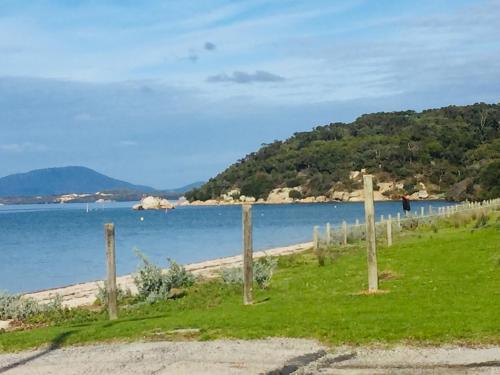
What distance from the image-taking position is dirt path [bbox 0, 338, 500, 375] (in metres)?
9.72

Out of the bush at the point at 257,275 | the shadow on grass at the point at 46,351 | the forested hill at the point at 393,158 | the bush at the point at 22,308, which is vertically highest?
the forested hill at the point at 393,158

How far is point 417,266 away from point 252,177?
553 feet

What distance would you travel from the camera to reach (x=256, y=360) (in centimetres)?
1043

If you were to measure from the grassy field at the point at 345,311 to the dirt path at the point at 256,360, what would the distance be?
0.59m

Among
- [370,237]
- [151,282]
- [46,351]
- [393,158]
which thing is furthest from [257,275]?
[393,158]

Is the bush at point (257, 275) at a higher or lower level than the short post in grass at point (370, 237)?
lower

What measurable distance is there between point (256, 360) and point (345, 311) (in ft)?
11.9

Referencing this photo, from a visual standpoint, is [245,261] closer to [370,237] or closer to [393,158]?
[370,237]

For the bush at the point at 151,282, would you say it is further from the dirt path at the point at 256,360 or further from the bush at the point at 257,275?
the dirt path at the point at 256,360

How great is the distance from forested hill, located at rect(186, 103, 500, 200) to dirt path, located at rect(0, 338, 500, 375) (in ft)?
415

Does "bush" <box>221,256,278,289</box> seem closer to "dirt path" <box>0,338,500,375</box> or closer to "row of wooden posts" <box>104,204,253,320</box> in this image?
"row of wooden posts" <box>104,204,253,320</box>

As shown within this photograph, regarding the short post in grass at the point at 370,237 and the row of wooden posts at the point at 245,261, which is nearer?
the short post in grass at the point at 370,237

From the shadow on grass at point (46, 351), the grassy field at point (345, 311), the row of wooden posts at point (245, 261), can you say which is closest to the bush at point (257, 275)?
the grassy field at point (345, 311)

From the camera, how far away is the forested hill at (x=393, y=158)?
15825 centimetres
